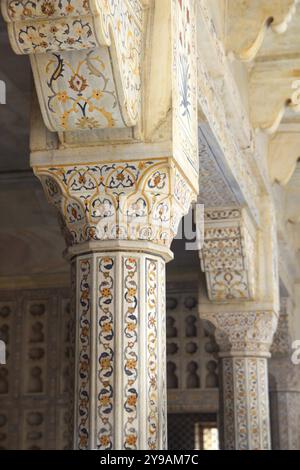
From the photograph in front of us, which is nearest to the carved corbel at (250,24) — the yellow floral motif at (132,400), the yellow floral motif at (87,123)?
the yellow floral motif at (87,123)

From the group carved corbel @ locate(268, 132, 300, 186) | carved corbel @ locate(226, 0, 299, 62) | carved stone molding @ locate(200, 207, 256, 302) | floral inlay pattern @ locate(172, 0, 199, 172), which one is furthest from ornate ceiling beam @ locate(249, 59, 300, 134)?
floral inlay pattern @ locate(172, 0, 199, 172)

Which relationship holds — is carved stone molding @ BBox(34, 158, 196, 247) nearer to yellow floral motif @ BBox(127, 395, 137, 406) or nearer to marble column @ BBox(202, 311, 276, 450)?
yellow floral motif @ BBox(127, 395, 137, 406)

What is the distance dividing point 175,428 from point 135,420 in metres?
8.04

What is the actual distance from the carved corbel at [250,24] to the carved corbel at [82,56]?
230 cm

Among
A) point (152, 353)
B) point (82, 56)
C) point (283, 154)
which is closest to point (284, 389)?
point (283, 154)

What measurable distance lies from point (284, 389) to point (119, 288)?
8.44 meters

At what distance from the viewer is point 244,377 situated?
8.44 meters

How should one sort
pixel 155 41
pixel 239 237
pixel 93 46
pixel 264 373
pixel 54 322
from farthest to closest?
pixel 54 322 → pixel 264 373 → pixel 239 237 → pixel 155 41 → pixel 93 46

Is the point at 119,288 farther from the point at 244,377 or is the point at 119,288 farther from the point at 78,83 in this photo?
the point at 244,377

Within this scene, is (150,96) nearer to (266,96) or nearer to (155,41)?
(155,41)

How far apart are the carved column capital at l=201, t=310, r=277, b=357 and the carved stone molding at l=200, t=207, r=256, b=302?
10.1 inches

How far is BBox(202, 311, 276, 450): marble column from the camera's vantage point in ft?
26.8
